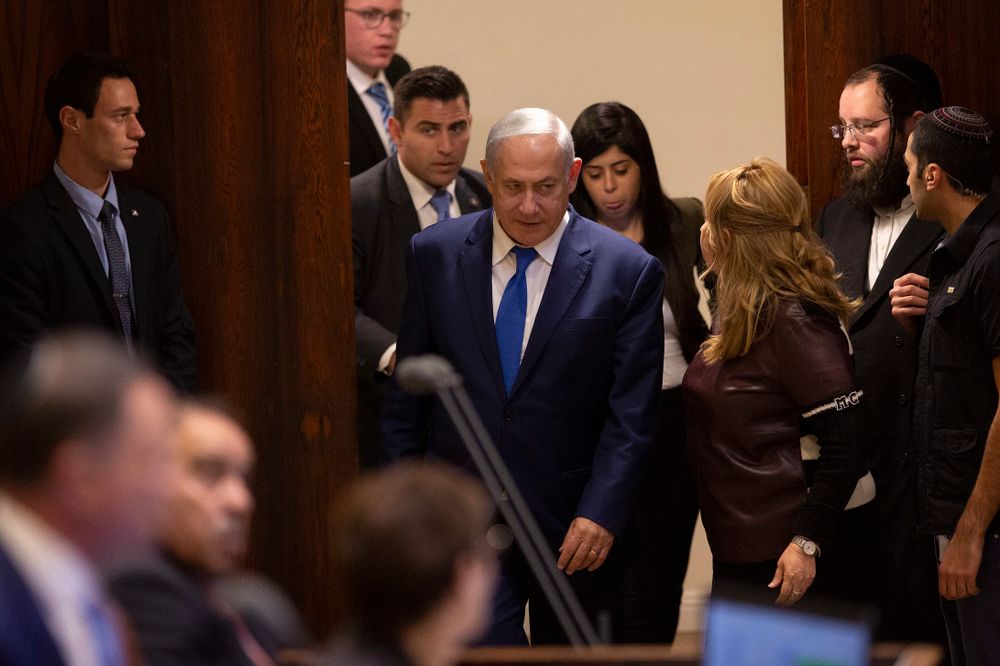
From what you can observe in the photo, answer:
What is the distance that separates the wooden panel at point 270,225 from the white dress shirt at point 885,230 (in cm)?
145

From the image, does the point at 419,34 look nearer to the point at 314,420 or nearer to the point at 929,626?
the point at 314,420

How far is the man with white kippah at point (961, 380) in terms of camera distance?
3574 mm

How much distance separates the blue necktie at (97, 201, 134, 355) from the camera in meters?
4.10

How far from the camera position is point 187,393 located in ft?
13.5

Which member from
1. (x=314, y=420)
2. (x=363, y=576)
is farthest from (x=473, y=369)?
(x=363, y=576)

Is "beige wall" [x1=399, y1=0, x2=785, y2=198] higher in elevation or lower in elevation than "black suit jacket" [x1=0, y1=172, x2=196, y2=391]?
higher

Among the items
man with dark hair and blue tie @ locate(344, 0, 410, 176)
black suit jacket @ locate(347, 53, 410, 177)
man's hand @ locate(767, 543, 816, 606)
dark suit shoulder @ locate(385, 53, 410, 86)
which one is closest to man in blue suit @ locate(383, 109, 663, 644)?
man's hand @ locate(767, 543, 816, 606)

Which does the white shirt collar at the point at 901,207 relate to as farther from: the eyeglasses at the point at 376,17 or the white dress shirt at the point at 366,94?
the eyeglasses at the point at 376,17

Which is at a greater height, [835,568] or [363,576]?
[363,576]

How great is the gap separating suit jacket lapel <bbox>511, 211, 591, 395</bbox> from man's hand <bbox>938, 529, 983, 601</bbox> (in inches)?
41.5

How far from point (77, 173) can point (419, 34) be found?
224 centimetres

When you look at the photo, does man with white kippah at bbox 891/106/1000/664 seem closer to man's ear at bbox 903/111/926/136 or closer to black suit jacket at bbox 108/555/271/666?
man's ear at bbox 903/111/926/136

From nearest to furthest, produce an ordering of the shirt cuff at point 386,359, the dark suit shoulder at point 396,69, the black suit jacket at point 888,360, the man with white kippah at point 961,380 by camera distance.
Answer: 1. the man with white kippah at point 961,380
2. the black suit jacket at point 888,360
3. the shirt cuff at point 386,359
4. the dark suit shoulder at point 396,69

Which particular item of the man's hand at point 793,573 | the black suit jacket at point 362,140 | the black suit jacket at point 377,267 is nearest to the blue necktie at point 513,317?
the man's hand at point 793,573
